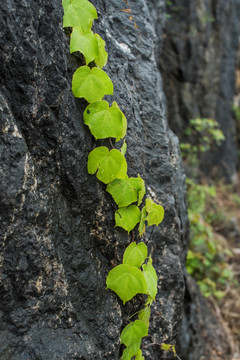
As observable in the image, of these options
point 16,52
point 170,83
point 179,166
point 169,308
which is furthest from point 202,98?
point 16,52

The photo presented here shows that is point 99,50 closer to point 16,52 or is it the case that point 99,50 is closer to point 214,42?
point 16,52

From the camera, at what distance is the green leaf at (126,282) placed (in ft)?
4.45

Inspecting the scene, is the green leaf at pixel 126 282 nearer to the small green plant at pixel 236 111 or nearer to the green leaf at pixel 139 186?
the green leaf at pixel 139 186

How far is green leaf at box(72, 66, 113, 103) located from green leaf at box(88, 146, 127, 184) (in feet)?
0.66

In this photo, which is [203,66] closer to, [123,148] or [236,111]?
[236,111]

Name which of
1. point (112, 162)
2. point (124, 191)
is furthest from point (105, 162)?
point (124, 191)

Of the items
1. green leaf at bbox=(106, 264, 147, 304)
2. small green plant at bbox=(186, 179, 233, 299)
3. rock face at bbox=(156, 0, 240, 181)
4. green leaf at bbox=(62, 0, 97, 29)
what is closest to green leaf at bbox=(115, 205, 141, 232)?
green leaf at bbox=(106, 264, 147, 304)

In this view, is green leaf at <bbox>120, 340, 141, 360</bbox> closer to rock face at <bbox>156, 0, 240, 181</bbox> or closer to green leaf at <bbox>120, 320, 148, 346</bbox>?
green leaf at <bbox>120, 320, 148, 346</bbox>

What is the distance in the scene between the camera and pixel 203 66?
6102 millimetres

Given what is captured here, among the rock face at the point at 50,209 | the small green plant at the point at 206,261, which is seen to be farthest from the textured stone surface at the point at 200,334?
the rock face at the point at 50,209

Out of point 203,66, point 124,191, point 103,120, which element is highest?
point 103,120

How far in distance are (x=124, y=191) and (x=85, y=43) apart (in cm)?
59

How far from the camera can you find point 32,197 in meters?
1.18

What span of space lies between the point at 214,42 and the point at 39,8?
6.42 meters
